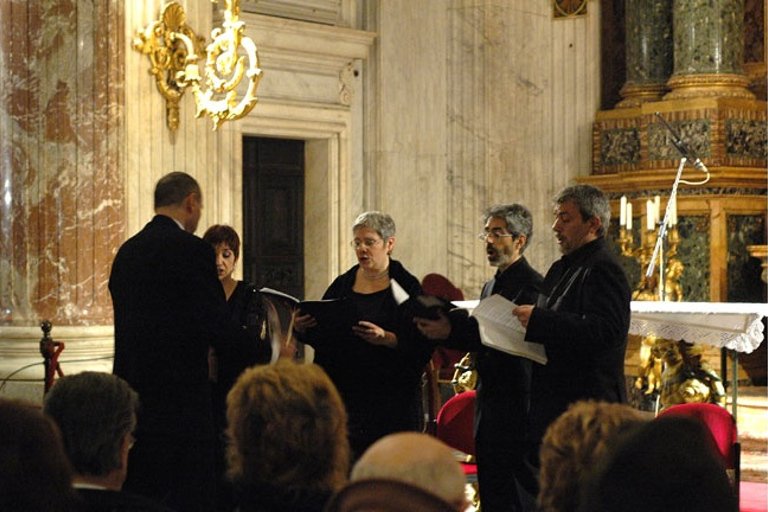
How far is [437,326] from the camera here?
16.7ft

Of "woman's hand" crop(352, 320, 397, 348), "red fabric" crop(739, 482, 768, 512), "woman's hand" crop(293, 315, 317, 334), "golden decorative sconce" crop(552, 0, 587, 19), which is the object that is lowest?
"red fabric" crop(739, 482, 768, 512)

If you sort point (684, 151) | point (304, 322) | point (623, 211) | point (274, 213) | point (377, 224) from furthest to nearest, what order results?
point (274, 213)
point (684, 151)
point (623, 211)
point (377, 224)
point (304, 322)

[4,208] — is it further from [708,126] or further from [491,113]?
[708,126]

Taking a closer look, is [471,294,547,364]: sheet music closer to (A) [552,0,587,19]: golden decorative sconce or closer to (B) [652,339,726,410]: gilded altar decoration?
(B) [652,339,726,410]: gilded altar decoration

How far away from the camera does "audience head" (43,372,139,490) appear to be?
3.13 m

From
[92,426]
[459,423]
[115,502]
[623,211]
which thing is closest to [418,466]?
[115,502]

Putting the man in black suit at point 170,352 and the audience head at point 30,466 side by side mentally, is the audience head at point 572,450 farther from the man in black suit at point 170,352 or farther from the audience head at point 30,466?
the man in black suit at point 170,352

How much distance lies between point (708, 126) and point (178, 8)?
566cm

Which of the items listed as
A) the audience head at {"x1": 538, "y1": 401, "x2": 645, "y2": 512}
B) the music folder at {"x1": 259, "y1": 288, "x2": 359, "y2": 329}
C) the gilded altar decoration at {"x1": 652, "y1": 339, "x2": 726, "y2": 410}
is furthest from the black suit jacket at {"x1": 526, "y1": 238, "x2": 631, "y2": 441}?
the gilded altar decoration at {"x1": 652, "y1": 339, "x2": 726, "y2": 410}

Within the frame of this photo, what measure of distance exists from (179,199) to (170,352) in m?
0.59

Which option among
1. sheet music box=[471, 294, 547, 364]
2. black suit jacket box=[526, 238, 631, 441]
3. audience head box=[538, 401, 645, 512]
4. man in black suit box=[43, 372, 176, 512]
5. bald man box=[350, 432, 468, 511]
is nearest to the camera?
bald man box=[350, 432, 468, 511]

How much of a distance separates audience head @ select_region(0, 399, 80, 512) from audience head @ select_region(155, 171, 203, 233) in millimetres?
2588

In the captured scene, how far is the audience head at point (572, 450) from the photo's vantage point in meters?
2.62

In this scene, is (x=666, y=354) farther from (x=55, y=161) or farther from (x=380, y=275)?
(x=55, y=161)
